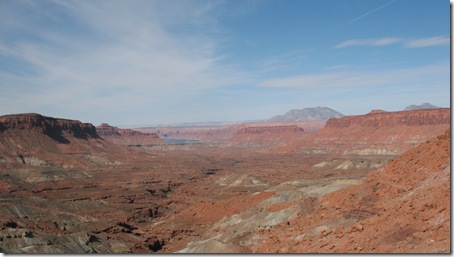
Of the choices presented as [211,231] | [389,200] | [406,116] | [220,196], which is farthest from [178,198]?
[406,116]

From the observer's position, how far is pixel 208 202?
221 feet

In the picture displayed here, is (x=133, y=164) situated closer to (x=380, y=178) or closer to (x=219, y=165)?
(x=219, y=165)

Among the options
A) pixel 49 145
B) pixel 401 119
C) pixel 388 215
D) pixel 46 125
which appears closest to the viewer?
pixel 388 215

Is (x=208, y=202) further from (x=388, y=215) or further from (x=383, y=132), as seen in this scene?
(x=383, y=132)

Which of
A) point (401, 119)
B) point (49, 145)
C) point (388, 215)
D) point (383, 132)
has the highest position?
point (401, 119)

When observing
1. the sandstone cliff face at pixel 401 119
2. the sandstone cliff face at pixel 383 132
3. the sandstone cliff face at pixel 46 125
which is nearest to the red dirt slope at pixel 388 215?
the sandstone cliff face at pixel 383 132

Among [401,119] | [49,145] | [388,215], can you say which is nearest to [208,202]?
[388,215]

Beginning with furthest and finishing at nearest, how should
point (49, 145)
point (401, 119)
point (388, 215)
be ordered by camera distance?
point (401, 119), point (49, 145), point (388, 215)

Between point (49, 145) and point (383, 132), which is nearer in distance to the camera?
point (49, 145)

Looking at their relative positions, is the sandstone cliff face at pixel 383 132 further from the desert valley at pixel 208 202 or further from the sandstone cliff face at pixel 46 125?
the sandstone cliff face at pixel 46 125

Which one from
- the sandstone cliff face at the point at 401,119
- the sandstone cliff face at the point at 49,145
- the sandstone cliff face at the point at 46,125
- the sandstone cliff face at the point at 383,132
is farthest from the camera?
the sandstone cliff face at the point at 401,119

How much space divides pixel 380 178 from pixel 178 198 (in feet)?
171

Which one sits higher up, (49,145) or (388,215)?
(49,145)

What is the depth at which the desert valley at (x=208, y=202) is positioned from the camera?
24.0m
